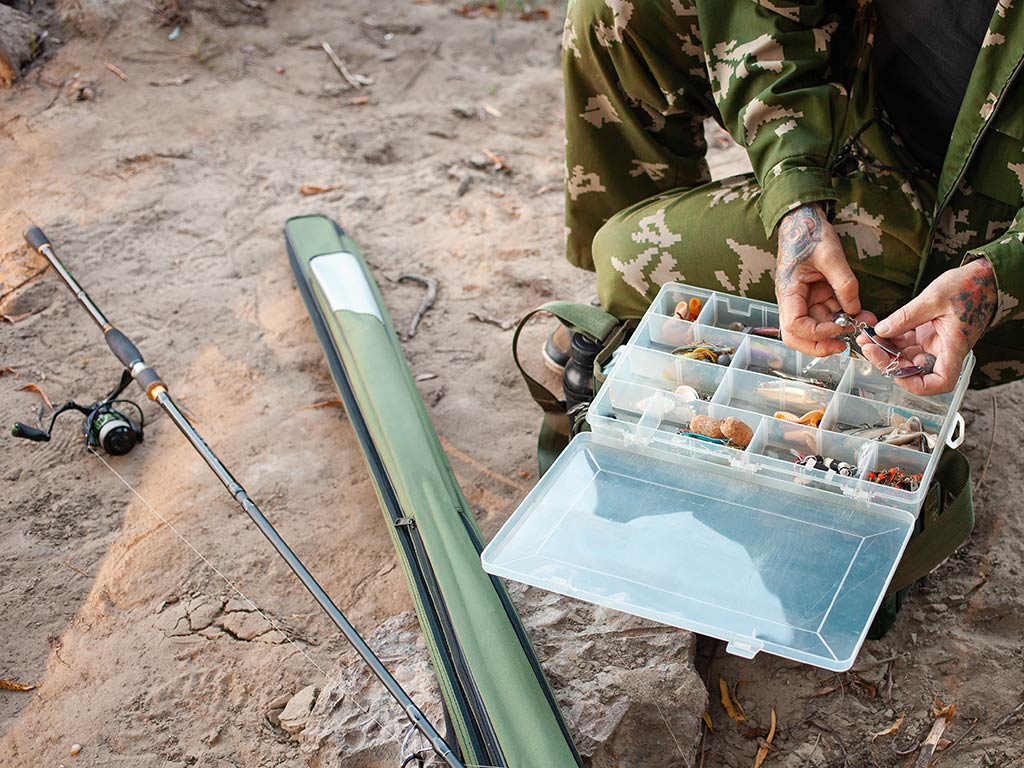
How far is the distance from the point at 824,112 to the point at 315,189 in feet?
5.87

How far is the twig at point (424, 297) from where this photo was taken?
8.41 ft

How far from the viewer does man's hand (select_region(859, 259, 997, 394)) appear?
147 centimetres

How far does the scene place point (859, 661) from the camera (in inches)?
67.1

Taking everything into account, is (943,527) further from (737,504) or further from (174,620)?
(174,620)

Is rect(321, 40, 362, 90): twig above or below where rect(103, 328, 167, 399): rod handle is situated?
below

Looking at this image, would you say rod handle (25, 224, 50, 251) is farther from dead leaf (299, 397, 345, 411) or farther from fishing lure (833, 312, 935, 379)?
fishing lure (833, 312, 935, 379)

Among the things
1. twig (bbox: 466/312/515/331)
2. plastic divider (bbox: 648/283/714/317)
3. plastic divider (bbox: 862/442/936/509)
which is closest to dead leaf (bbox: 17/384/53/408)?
twig (bbox: 466/312/515/331)

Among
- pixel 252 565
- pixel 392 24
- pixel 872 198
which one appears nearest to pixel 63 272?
pixel 252 565

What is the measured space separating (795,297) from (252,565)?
1.10 meters

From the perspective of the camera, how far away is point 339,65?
12.4 feet

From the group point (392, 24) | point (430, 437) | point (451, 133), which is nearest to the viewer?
point (430, 437)

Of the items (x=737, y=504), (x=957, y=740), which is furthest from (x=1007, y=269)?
(x=957, y=740)

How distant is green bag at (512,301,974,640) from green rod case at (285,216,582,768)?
0.88ft

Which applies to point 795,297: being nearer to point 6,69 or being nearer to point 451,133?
point 451,133
